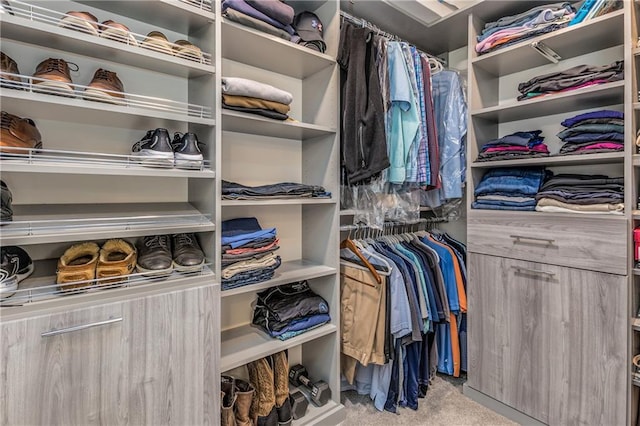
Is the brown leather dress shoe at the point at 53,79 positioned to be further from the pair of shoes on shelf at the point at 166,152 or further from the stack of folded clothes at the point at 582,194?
the stack of folded clothes at the point at 582,194

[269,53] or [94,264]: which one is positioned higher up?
[269,53]

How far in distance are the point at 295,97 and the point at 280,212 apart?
2.18 ft

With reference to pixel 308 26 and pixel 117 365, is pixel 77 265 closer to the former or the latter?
pixel 117 365

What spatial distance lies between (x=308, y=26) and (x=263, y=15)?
271 millimetres

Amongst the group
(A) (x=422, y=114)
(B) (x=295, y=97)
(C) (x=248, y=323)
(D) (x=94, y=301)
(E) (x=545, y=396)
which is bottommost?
(E) (x=545, y=396)

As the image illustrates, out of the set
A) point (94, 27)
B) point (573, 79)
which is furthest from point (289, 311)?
point (573, 79)

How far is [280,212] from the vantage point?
1.91 meters

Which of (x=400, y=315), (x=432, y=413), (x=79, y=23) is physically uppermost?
(x=79, y=23)

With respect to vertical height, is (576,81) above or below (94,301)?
above

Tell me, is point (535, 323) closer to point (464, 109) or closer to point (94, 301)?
point (464, 109)

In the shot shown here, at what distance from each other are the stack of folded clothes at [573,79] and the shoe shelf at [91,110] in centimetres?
161

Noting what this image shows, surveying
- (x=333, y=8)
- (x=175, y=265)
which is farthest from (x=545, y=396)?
(x=333, y=8)

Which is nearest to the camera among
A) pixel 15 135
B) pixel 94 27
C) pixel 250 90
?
pixel 15 135

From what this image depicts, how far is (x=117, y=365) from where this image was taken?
1084 millimetres
